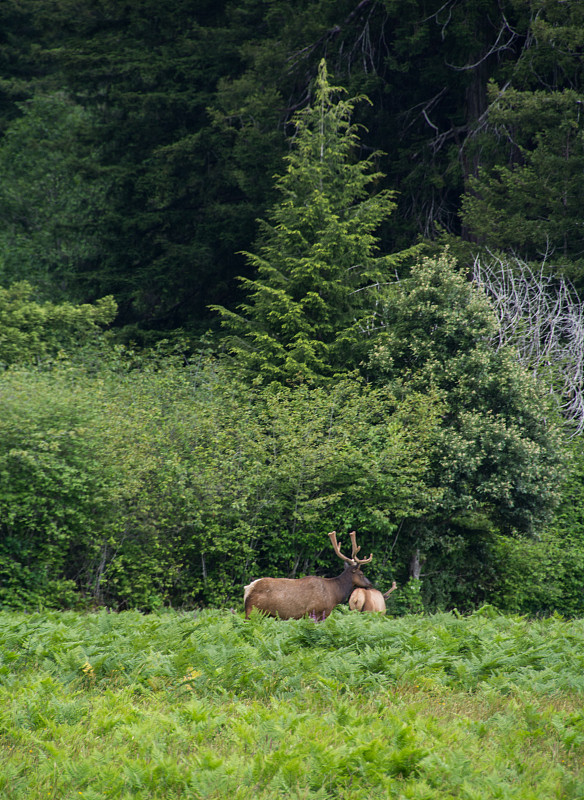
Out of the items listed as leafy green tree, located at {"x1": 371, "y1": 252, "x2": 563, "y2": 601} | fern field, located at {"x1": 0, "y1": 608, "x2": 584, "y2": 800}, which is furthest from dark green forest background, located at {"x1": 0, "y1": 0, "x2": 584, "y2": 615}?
fern field, located at {"x1": 0, "y1": 608, "x2": 584, "y2": 800}

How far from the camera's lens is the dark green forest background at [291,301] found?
13.7 metres

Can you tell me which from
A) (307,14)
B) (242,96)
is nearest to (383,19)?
(307,14)

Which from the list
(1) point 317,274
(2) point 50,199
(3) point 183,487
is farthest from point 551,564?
(2) point 50,199

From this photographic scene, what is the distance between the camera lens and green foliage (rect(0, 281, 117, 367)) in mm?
21625

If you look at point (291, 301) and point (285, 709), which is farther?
point (291, 301)

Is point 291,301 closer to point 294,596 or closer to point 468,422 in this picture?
point 468,422

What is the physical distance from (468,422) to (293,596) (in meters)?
6.25

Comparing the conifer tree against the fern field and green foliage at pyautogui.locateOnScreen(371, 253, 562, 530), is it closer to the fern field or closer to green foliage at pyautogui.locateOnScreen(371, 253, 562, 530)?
green foliage at pyautogui.locateOnScreen(371, 253, 562, 530)

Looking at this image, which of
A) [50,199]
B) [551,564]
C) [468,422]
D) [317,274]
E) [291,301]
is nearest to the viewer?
[468,422]

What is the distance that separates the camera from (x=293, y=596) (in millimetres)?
10641

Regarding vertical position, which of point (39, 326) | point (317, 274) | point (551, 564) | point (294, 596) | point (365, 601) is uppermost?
point (317, 274)

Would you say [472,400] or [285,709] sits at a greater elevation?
[285,709]

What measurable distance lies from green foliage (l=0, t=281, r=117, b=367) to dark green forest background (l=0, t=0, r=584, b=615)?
8 cm

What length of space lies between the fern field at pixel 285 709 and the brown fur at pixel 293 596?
5.63 ft
